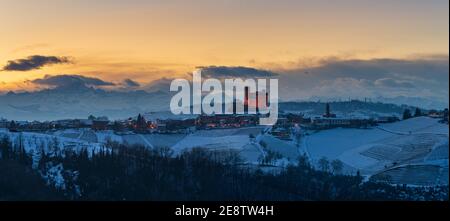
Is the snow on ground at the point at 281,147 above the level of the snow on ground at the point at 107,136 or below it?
below

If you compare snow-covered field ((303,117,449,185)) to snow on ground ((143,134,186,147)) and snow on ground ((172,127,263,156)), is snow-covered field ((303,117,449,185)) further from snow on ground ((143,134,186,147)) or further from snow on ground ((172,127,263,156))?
snow on ground ((143,134,186,147))

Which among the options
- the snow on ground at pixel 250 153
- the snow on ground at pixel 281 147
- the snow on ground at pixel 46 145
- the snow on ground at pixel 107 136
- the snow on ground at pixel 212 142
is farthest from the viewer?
the snow on ground at pixel 107 136

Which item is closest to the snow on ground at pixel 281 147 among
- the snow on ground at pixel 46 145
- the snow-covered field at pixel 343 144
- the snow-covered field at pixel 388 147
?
the snow-covered field at pixel 343 144

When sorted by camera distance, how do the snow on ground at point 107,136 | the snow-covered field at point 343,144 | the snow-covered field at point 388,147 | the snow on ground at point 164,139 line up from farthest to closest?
the snow on ground at point 164,139
the snow on ground at point 107,136
the snow-covered field at point 388,147
the snow-covered field at point 343,144

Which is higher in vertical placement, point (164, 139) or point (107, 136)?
point (107, 136)

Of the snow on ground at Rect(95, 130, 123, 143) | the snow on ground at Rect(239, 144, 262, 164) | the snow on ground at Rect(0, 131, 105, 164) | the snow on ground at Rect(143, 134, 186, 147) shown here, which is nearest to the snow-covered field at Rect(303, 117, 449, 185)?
the snow on ground at Rect(239, 144, 262, 164)

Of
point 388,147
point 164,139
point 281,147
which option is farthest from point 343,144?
point 164,139

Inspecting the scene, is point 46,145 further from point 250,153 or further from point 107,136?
point 250,153

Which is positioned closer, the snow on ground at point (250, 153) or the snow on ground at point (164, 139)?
the snow on ground at point (250, 153)

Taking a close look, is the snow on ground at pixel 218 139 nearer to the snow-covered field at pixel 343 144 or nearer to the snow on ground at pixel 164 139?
the snow-covered field at pixel 343 144
